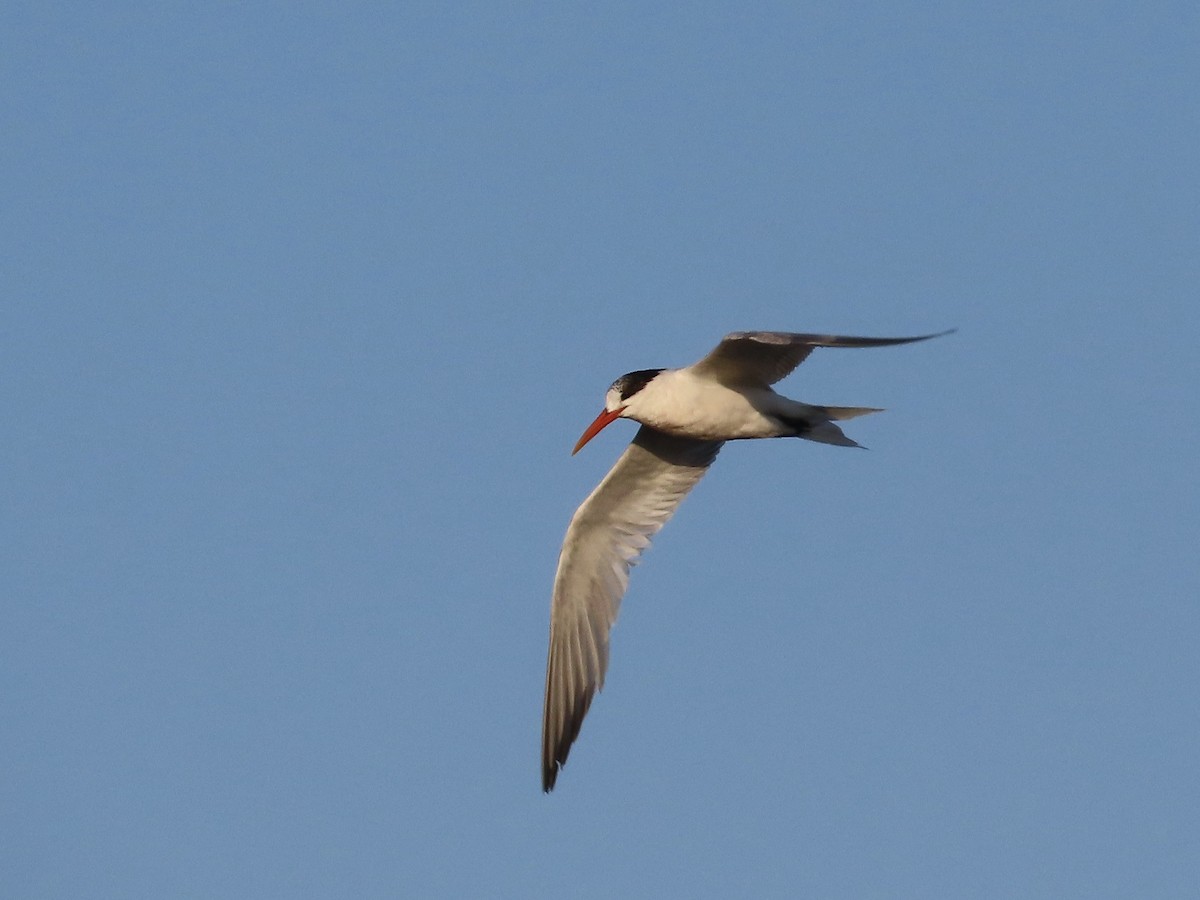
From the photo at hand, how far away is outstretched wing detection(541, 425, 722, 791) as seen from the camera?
522 inches

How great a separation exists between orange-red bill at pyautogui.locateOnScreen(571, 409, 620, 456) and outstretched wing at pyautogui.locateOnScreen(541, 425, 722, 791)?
0.86 meters

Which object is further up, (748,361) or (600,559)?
(748,361)

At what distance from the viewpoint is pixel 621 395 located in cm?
1212

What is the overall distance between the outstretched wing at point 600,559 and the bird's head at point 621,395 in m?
0.91

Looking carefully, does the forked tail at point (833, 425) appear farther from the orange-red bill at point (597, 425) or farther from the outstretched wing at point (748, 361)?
the orange-red bill at point (597, 425)

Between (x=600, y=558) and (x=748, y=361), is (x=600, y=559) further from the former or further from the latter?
(x=748, y=361)

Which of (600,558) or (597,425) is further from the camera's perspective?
(600,558)

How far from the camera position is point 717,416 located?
39.3ft

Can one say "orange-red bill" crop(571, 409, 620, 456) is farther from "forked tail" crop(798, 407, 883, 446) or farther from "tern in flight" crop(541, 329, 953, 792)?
"forked tail" crop(798, 407, 883, 446)

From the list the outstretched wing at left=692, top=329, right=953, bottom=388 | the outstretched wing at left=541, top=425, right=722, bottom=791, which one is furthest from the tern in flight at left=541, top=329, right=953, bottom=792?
the outstretched wing at left=692, top=329, right=953, bottom=388

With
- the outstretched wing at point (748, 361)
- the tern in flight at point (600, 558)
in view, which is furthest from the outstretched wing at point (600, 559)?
the outstretched wing at point (748, 361)

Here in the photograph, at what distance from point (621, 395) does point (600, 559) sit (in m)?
1.85

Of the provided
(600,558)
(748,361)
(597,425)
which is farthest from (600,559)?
(748,361)

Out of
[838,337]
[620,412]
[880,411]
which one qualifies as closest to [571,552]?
[620,412]
